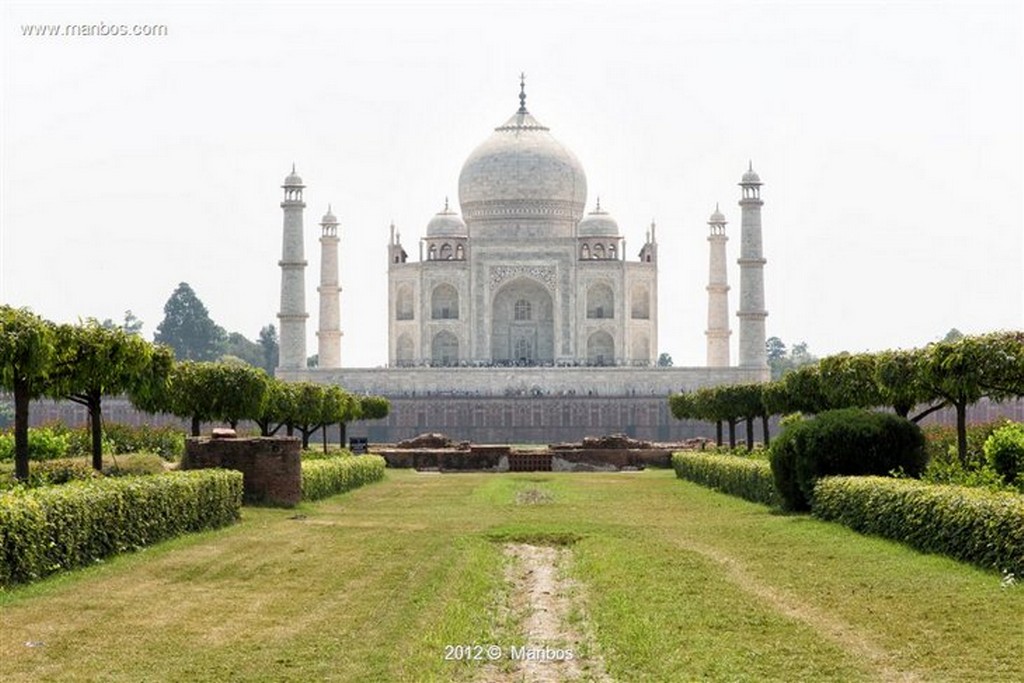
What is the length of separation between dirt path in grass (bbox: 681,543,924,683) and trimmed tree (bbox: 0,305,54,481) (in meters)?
7.51

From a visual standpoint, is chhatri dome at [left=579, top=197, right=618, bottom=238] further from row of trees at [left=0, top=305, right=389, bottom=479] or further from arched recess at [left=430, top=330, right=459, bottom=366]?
row of trees at [left=0, top=305, right=389, bottom=479]

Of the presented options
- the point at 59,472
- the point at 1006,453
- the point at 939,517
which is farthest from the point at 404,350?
the point at 939,517

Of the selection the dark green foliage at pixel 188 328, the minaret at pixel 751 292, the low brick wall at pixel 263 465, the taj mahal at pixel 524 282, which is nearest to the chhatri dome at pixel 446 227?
the taj mahal at pixel 524 282

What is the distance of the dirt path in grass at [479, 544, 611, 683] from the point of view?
9188mm

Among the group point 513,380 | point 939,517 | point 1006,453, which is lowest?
point 939,517

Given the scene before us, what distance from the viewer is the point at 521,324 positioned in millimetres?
75688

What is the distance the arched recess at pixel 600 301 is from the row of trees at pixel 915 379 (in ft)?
126

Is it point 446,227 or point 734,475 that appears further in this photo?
point 446,227

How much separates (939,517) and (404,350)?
6169cm

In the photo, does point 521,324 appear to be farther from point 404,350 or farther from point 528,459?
point 528,459

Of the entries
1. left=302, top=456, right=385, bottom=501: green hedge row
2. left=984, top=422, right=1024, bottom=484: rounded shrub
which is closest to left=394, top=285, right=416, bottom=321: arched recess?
left=302, top=456, right=385, bottom=501: green hedge row

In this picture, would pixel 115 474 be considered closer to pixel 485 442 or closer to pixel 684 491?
pixel 684 491

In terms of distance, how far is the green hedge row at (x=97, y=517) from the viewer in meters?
12.8

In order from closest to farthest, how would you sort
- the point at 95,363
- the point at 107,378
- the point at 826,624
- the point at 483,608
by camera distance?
the point at 826,624
the point at 483,608
the point at 95,363
the point at 107,378
